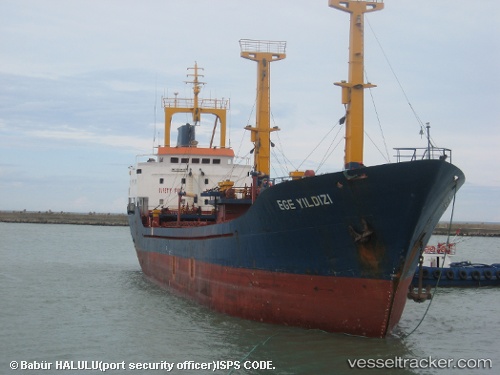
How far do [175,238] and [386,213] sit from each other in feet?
33.6

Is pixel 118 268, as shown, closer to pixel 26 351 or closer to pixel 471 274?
pixel 471 274

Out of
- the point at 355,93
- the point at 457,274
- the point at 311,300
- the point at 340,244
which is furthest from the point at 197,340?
the point at 457,274

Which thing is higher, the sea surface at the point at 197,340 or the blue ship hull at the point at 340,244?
the blue ship hull at the point at 340,244

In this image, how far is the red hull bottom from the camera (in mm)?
12438

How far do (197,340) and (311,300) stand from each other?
8.81 feet

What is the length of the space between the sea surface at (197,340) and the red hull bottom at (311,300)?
25 cm

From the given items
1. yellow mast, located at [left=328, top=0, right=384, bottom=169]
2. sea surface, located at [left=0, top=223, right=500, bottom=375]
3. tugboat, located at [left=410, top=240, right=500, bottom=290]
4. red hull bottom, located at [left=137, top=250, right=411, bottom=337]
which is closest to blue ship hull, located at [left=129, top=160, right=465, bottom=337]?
red hull bottom, located at [left=137, top=250, right=411, bottom=337]

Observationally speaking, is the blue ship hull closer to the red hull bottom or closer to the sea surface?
the red hull bottom

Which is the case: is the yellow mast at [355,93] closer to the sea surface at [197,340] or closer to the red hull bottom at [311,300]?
the red hull bottom at [311,300]

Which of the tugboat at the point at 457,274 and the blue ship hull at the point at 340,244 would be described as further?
the tugboat at the point at 457,274

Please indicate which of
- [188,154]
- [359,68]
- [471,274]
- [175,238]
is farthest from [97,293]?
[471,274]

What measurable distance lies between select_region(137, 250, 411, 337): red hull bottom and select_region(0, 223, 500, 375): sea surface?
0.81 ft

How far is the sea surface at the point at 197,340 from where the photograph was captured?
38.5ft

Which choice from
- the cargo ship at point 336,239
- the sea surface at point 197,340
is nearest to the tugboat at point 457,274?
the sea surface at point 197,340
